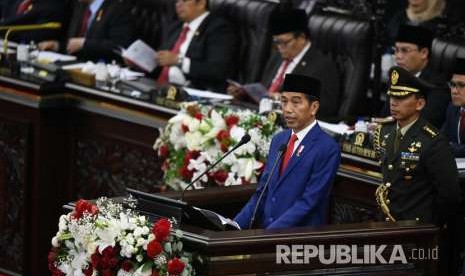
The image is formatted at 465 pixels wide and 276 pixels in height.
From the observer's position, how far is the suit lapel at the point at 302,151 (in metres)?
6.04

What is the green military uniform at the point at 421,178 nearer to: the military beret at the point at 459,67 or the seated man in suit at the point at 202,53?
the military beret at the point at 459,67

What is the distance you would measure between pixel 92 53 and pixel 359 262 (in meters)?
4.46

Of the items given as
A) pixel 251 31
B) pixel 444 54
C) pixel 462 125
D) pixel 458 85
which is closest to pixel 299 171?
pixel 458 85

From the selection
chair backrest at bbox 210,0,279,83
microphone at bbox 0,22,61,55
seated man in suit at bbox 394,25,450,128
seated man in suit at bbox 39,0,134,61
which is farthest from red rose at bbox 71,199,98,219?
microphone at bbox 0,22,61,55

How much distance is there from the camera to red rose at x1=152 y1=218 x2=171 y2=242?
5422 mm

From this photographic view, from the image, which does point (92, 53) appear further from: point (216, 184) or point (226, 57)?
point (216, 184)

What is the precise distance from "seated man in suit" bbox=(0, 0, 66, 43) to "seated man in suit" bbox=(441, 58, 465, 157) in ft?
13.5

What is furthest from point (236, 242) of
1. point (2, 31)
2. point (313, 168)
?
point (2, 31)

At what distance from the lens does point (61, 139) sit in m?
8.78

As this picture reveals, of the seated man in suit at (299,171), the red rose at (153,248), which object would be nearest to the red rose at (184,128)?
the seated man in suit at (299,171)

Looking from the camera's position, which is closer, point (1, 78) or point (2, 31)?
point (1, 78)

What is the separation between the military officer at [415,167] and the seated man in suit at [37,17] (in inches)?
182

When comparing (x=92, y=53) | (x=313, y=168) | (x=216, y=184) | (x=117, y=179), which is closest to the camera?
(x=313, y=168)

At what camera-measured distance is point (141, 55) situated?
924 centimetres
